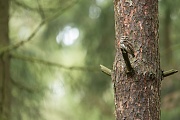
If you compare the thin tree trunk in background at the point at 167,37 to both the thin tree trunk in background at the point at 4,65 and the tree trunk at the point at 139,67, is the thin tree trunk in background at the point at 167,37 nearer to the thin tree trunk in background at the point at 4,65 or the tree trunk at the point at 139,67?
the thin tree trunk in background at the point at 4,65

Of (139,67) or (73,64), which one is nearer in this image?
(139,67)

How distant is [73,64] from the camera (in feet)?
27.1

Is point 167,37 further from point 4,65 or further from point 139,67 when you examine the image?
point 139,67

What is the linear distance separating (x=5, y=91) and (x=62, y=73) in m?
0.63

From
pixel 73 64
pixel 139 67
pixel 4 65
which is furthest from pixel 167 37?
pixel 139 67

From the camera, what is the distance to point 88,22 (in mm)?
8562

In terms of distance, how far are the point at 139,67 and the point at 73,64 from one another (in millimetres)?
5735

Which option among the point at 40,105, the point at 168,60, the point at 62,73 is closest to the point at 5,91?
the point at 62,73

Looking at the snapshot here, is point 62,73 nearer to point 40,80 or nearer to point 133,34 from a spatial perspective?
point 40,80

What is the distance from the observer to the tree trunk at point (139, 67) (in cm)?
253

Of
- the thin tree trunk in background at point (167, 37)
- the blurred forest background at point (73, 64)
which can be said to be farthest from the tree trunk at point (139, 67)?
the thin tree trunk in background at point (167, 37)

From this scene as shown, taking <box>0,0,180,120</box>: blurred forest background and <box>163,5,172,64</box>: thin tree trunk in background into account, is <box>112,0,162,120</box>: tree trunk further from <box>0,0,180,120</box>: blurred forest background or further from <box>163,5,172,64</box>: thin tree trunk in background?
<box>163,5,172,64</box>: thin tree trunk in background

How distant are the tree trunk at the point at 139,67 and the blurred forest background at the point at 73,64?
2.16 metres

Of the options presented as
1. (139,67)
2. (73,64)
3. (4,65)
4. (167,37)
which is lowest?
(139,67)
